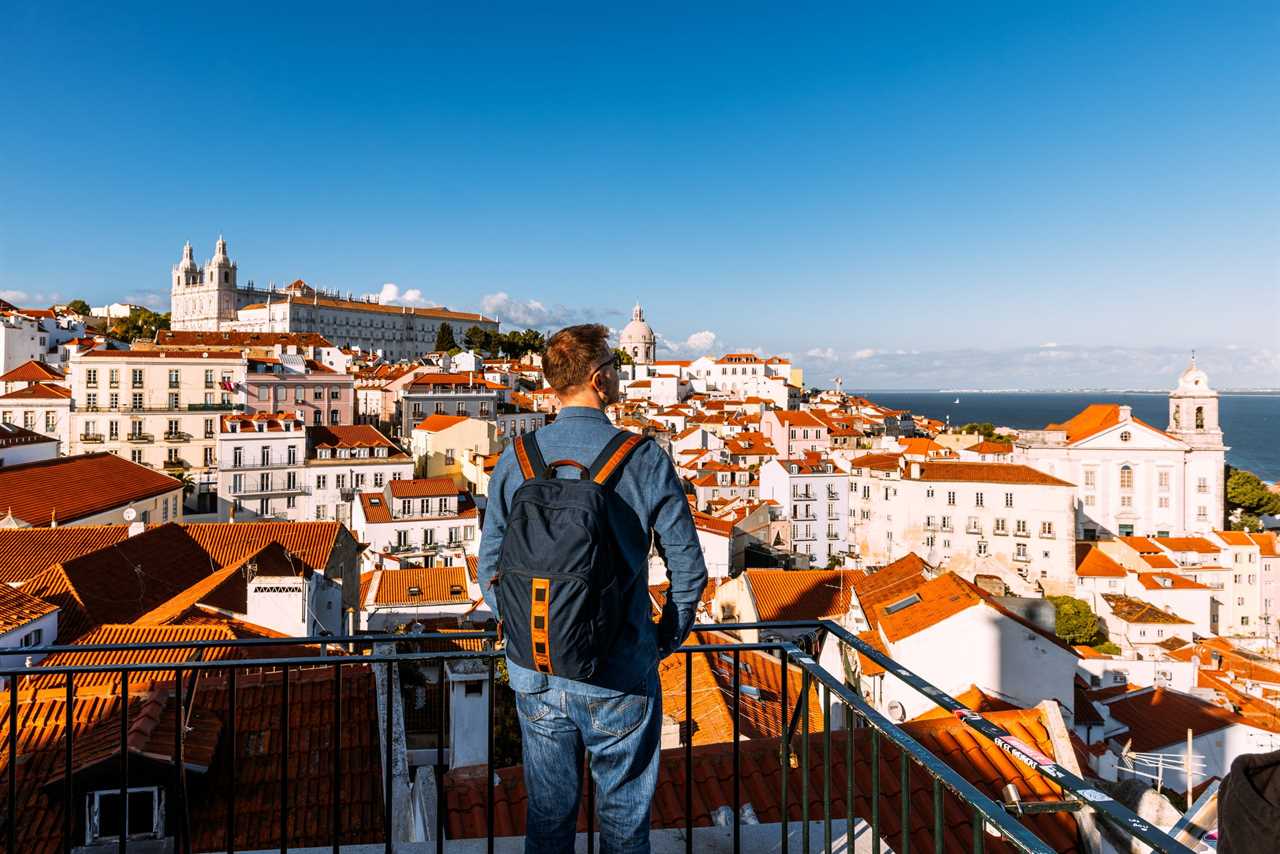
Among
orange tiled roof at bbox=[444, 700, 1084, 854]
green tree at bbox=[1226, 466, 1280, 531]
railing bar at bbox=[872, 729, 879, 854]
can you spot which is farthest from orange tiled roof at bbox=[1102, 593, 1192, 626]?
railing bar at bbox=[872, 729, 879, 854]

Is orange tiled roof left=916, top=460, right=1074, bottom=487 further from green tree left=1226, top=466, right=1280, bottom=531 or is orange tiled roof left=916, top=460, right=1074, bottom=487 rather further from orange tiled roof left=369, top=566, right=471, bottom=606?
orange tiled roof left=369, top=566, right=471, bottom=606

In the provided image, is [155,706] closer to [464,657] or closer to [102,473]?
[464,657]

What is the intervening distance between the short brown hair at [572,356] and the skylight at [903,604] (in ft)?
58.6

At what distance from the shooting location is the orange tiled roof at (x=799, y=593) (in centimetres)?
2480

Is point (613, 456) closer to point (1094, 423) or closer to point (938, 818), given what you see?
point (938, 818)

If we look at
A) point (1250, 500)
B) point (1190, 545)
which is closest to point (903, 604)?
point (1190, 545)

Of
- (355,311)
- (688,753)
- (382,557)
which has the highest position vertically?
(355,311)

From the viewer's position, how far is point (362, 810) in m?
6.97

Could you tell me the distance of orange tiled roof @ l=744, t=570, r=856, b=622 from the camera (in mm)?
24797

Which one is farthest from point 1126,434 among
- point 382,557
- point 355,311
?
point 355,311

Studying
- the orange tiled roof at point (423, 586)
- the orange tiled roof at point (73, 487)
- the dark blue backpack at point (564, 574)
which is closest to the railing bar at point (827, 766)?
the dark blue backpack at point (564, 574)

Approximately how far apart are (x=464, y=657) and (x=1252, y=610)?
169 feet

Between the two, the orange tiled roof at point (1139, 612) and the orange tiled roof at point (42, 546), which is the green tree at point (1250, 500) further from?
the orange tiled roof at point (42, 546)

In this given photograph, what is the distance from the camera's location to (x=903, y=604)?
62.3ft
